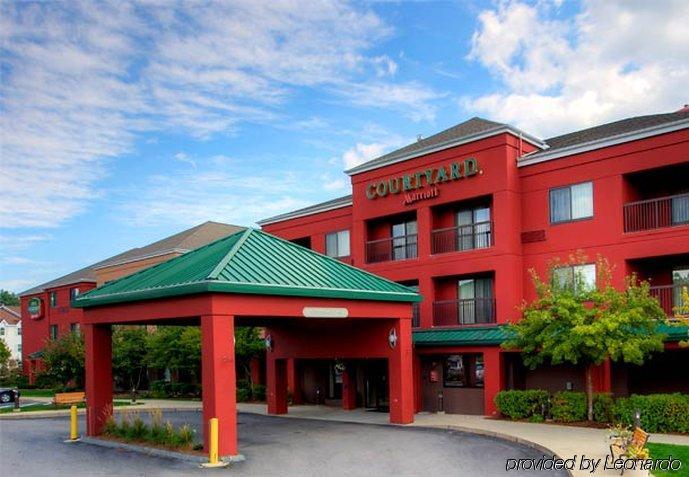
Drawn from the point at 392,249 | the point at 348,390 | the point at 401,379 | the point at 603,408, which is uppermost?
the point at 392,249

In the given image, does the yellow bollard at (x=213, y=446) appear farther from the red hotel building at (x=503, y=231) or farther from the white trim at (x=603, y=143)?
the white trim at (x=603, y=143)

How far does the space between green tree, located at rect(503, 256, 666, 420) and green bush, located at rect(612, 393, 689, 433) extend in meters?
1.19

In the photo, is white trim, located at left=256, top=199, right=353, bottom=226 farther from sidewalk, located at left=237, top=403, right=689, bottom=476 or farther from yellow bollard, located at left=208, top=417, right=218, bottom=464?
yellow bollard, located at left=208, top=417, right=218, bottom=464

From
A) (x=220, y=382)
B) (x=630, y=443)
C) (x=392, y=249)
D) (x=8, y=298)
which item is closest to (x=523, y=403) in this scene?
(x=630, y=443)

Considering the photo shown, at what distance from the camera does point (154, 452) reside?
19500mm

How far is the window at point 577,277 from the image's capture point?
2339 centimetres

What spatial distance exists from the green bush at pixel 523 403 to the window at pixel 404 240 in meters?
8.74

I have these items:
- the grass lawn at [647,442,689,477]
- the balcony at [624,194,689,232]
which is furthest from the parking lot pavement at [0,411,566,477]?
the balcony at [624,194,689,232]

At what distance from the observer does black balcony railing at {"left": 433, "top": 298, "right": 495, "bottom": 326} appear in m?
29.0

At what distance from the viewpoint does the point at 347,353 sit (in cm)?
2711

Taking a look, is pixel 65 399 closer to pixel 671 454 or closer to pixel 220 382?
pixel 220 382

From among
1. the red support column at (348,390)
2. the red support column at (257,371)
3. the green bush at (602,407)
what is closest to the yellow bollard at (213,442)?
the green bush at (602,407)

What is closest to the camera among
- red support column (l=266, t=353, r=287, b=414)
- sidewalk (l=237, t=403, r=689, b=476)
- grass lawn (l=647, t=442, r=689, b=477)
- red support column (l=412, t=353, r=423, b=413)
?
grass lawn (l=647, t=442, r=689, b=477)

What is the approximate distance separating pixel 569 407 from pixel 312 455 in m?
9.41
